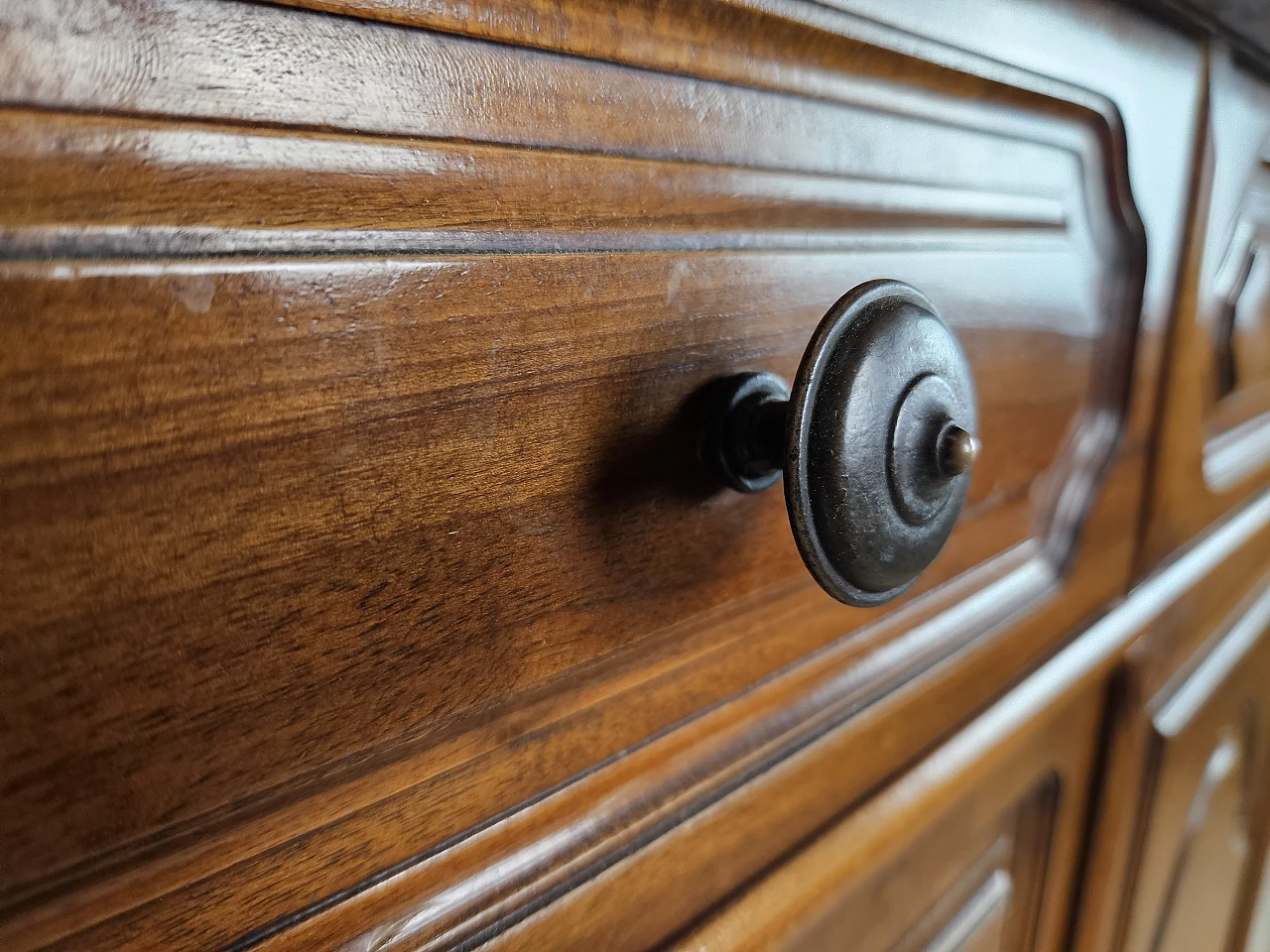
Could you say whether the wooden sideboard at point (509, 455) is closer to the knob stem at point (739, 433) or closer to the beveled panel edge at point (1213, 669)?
the knob stem at point (739, 433)

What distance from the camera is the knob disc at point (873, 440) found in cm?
17

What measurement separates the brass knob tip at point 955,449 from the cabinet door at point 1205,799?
34cm

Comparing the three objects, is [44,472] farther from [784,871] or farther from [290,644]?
[784,871]

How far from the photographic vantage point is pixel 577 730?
20cm

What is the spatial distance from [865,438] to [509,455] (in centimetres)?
8

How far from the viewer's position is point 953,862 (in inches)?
13.2

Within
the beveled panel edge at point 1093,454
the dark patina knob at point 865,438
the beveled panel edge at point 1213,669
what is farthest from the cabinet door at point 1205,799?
the dark patina knob at point 865,438

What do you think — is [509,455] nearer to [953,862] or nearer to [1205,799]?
[953,862]

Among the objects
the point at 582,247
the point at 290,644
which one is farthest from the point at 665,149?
the point at 290,644

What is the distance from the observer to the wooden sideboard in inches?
5.1

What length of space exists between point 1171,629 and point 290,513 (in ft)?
1.53

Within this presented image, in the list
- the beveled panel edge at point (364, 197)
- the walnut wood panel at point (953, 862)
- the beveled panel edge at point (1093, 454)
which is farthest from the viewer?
the beveled panel edge at point (1093, 454)

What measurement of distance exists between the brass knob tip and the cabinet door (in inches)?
13.3

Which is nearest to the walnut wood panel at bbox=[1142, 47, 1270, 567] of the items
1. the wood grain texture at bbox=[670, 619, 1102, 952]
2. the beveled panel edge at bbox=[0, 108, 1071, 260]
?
the wood grain texture at bbox=[670, 619, 1102, 952]
